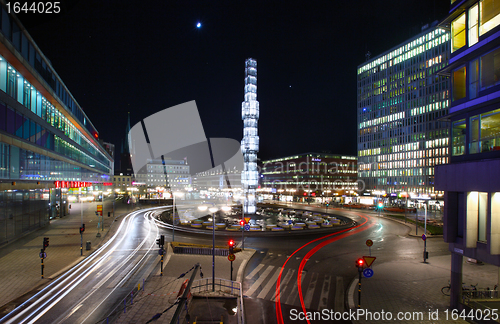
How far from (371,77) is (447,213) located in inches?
4134

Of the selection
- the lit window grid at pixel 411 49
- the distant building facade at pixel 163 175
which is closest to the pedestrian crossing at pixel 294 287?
the lit window grid at pixel 411 49

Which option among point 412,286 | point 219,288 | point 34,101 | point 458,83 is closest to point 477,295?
point 412,286

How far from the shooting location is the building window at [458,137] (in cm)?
1424

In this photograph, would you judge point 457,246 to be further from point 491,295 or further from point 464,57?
point 464,57

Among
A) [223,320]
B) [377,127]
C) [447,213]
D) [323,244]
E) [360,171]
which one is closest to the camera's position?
[223,320]

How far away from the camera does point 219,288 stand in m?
16.0

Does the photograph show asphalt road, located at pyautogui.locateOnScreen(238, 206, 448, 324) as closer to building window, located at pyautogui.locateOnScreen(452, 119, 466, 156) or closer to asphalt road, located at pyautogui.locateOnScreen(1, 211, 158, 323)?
asphalt road, located at pyautogui.locateOnScreen(1, 211, 158, 323)

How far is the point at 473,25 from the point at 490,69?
268 cm

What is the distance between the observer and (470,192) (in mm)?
13430

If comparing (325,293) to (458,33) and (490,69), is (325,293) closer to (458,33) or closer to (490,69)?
(490,69)

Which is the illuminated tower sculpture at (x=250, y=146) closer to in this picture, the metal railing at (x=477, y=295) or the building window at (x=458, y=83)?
the building window at (x=458, y=83)

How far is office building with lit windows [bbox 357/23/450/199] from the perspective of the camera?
85938 mm

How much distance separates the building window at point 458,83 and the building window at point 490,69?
1.16 metres

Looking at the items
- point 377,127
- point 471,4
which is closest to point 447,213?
point 471,4
